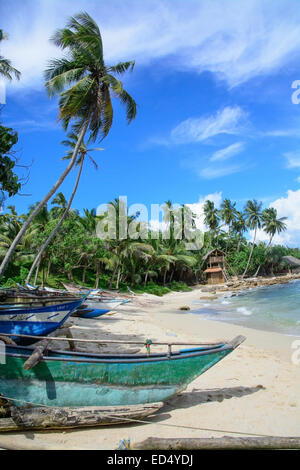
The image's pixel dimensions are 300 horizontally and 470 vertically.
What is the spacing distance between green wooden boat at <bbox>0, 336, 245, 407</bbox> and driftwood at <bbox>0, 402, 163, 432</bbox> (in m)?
0.19

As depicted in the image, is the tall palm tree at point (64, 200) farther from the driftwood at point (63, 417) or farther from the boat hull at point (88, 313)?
the driftwood at point (63, 417)

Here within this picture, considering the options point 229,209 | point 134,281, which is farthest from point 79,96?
point 229,209

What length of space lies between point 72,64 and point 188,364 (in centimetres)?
1265

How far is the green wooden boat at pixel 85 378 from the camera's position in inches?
159

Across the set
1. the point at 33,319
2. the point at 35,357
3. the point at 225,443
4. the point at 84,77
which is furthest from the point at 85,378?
the point at 84,77

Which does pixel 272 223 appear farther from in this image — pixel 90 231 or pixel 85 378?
pixel 85 378

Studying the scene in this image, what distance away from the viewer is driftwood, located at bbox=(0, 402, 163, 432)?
3.77 meters

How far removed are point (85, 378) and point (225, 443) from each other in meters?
2.21

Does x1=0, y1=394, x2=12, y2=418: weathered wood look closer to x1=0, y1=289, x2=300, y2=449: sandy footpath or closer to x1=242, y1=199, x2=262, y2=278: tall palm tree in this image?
x1=0, y1=289, x2=300, y2=449: sandy footpath

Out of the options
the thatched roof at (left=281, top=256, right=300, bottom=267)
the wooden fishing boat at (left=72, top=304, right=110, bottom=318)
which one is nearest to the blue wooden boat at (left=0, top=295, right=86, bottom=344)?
the wooden fishing boat at (left=72, top=304, right=110, bottom=318)

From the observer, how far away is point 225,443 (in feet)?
9.00

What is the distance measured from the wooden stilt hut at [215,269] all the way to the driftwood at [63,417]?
40.4m
